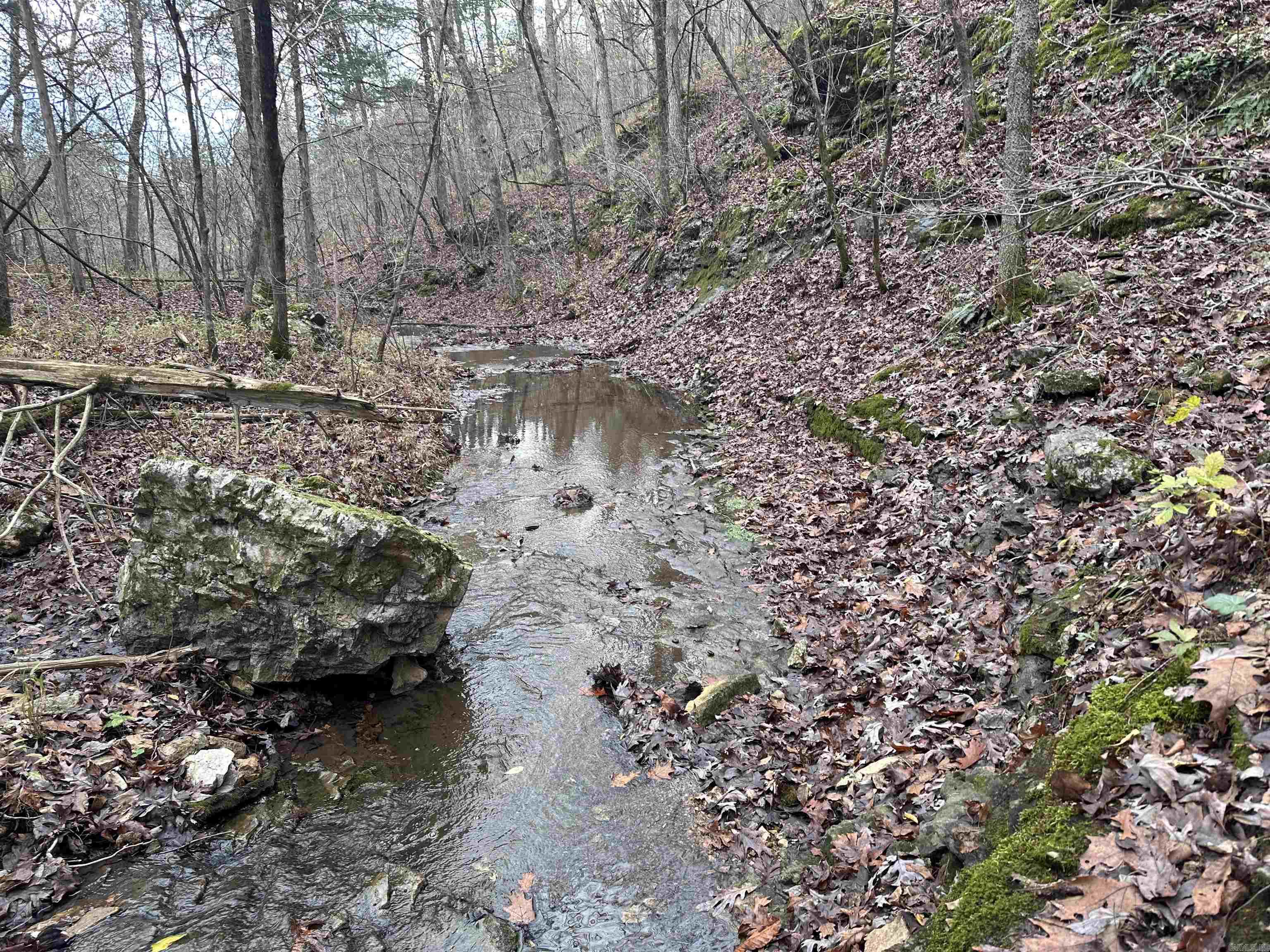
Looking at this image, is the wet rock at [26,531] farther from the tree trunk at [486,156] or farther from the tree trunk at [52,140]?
the tree trunk at [486,156]

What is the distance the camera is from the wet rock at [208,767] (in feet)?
15.1

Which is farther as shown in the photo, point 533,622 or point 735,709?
point 533,622

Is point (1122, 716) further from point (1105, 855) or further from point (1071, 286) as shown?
point (1071, 286)

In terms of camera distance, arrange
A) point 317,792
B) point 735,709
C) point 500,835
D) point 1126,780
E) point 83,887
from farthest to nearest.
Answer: point 735,709 < point 317,792 < point 500,835 < point 83,887 < point 1126,780

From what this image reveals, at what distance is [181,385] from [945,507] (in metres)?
7.75

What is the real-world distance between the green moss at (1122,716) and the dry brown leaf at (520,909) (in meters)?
3.05

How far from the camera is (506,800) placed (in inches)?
190

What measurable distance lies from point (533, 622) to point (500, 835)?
105 inches

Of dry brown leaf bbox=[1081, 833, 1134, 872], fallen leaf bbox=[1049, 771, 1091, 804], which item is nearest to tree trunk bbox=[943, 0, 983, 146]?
fallen leaf bbox=[1049, 771, 1091, 804]

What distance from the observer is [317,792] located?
15.9ft

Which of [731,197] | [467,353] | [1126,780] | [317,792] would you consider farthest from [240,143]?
[1126,780]

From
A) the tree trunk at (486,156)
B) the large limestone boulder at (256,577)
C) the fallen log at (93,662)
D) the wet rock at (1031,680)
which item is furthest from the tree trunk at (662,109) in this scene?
the wet rock at (1031,680)

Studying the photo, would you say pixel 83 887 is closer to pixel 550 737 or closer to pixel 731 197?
pixel 550 737

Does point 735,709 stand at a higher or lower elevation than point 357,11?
lower
